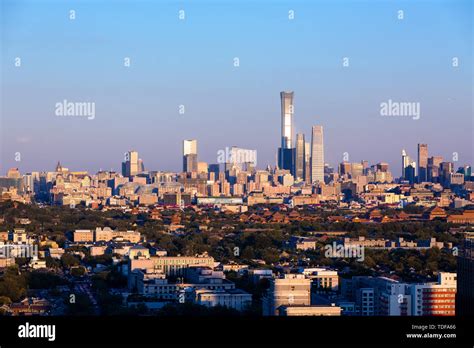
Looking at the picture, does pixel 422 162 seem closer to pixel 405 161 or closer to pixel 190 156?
pixel 405 161

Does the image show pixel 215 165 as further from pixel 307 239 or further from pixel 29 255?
pixel 29 255

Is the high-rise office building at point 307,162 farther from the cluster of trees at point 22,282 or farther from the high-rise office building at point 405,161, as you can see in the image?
the cluster of trees at point 22,282

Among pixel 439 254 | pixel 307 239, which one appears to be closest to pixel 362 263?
pixel 439 254

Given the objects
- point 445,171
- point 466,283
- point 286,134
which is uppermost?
point 286,134

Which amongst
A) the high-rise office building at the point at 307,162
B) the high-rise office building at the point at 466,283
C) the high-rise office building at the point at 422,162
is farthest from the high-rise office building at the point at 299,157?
the high-rise office building at the point at 466,283

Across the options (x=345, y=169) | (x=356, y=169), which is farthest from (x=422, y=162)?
(x=345, y=169)

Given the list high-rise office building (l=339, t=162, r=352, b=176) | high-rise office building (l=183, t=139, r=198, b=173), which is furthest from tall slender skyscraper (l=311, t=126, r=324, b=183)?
high-rise office building (l=183, t=139, r=198, b=173)

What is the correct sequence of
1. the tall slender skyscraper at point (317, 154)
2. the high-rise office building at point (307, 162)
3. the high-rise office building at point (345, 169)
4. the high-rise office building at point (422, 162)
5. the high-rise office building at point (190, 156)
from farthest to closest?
the high-rise office building at point (345, 169)
the high-rise office building at point (307, 162)
the tall slender skyscraper at point (317, 154)
the high-rise office building at point (422, 162)
the high-rise office building at point (190, 156)
